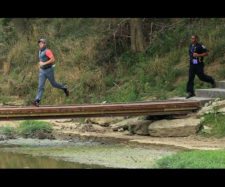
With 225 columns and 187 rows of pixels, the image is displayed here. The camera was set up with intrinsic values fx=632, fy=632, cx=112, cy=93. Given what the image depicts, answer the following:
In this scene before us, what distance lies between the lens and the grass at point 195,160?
11.5 meters

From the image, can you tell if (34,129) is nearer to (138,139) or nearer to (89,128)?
(89,128)

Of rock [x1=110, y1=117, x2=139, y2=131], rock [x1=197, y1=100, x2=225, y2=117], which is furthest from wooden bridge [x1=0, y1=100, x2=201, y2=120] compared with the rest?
rock [x1=110, y1=117, x2=139, y2=131]

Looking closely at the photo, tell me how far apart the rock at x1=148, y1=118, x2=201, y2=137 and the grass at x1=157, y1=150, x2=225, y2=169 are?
375 centimetres

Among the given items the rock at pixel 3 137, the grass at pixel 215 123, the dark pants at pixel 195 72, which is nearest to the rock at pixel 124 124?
the dark pants at pixel 195 72

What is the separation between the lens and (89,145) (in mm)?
15930

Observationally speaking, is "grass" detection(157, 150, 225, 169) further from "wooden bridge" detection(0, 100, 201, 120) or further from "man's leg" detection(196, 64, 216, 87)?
"man's leg" detection(196, 64, 216, 87)

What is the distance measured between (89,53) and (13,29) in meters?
5.76

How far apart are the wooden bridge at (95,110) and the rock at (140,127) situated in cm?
64

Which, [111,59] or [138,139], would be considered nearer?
[138,139]

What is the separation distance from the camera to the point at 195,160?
1188 cm

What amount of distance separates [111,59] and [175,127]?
8153 millimetres

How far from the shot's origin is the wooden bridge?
16.3 metres

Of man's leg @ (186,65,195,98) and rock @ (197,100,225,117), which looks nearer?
rock @ (197,100,225,117)

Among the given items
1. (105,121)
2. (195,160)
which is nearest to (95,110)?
(105,121)
